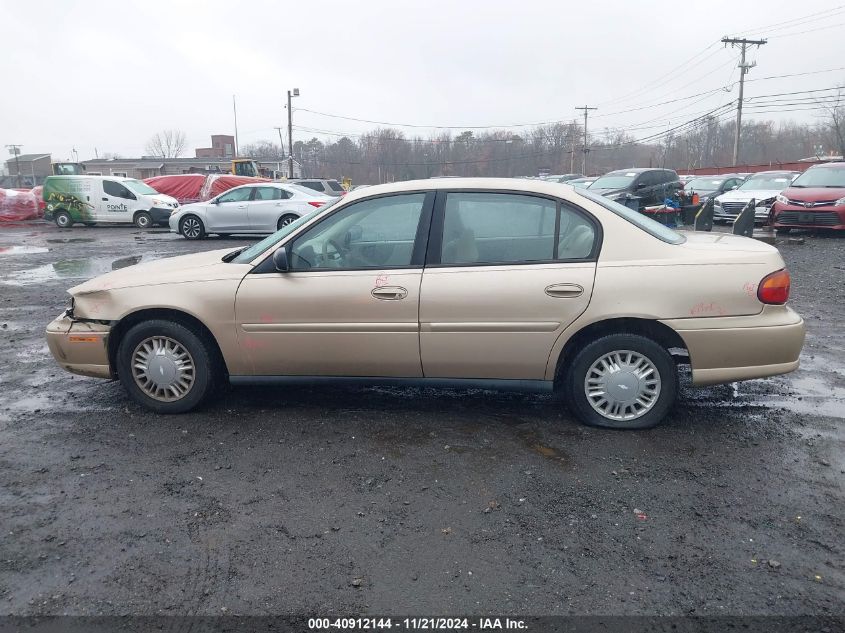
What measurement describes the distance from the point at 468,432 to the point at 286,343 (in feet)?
4.41

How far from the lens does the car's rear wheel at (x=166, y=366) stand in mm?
4586

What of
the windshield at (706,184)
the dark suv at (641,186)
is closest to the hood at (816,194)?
the dark suv at (641,186)

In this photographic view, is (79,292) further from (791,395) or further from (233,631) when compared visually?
(791,395)

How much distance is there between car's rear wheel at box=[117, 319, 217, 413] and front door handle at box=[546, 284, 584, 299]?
2355 millimetres

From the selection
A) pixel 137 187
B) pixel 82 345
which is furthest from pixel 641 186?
pixel 137 187

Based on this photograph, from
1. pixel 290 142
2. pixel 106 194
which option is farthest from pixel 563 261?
pixel 290 142

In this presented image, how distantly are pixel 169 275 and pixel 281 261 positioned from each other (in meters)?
0.92

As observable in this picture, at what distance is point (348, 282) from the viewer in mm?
4375

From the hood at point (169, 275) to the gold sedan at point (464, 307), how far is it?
0.02 metres

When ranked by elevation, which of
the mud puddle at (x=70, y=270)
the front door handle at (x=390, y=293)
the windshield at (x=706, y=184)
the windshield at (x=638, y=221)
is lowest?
the mud puddle at (x=70, y=270)

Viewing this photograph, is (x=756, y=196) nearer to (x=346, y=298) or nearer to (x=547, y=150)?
(x=346, y=298)

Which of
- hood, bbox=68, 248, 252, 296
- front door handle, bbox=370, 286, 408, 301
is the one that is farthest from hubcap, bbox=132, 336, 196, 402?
front door handle, bbox=370, 286, 408, 301

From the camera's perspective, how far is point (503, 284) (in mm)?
4191

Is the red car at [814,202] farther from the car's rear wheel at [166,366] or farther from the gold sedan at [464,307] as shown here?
the car's rear wheel at [166,366]
